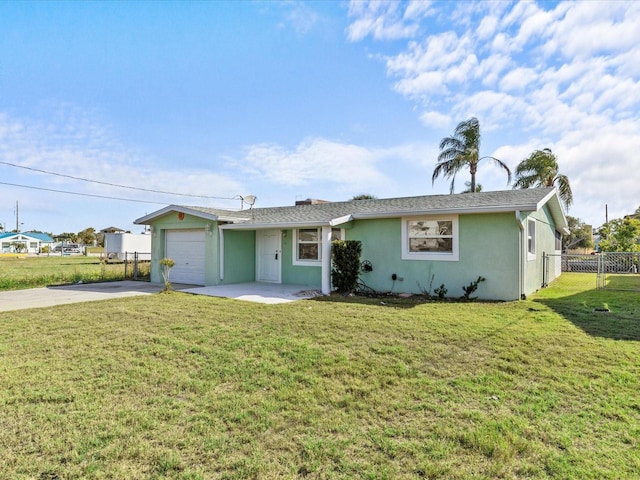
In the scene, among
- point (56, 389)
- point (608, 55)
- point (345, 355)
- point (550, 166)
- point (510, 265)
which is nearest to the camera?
point (56, 389)

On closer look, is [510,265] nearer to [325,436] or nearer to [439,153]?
[325,436]

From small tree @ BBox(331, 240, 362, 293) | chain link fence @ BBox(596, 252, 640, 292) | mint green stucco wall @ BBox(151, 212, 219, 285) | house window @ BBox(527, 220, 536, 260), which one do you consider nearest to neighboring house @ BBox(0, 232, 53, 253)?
mint green stucco wall @ BBox(151, 212, 219, 285)

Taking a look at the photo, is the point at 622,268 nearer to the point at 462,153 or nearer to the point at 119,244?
the point at 462,153

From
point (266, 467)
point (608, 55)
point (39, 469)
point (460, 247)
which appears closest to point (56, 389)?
point (39, 469)

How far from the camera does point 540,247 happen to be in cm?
1281

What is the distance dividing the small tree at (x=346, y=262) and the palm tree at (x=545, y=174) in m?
19.0

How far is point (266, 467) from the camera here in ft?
8.54

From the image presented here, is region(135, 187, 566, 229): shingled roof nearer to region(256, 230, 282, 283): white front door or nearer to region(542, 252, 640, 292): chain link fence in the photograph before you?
region(256, 230, 282, 283): white front door

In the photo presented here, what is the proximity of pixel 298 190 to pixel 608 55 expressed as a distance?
1911 centimetres

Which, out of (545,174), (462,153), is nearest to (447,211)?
(462,153)

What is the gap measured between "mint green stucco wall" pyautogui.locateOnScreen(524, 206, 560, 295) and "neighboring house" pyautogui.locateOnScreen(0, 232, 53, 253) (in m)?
72.5

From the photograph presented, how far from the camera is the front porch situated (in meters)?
10.0

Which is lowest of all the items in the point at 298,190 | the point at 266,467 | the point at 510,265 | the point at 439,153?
the point at 266,467

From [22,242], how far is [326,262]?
74.6 m
